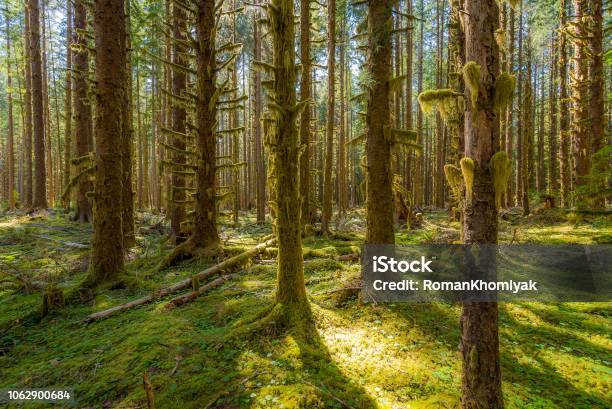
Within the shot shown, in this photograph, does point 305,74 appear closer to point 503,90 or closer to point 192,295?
point 192,295

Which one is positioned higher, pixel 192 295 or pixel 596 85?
pixel 596 85

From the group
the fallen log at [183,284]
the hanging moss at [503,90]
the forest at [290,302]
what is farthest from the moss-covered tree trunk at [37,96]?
the hanging moss at [503,90]

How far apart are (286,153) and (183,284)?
391 cm

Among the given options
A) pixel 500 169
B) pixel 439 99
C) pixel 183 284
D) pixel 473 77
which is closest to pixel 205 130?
pixel 183 284

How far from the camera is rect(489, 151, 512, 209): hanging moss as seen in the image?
2.71 metres

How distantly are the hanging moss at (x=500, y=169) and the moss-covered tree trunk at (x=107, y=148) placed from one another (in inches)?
263

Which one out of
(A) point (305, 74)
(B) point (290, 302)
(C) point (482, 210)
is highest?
(A) point (305, 74)

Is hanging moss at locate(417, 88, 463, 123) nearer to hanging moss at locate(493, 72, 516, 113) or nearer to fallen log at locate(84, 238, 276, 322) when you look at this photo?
hanging moss at locate(493, 72, 516, 113)

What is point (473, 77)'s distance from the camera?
2.79 metres

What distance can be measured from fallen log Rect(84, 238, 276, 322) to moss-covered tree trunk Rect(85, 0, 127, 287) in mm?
1201

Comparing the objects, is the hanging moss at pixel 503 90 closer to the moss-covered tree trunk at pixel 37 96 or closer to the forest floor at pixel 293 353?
the forest floor at pixel 293 353

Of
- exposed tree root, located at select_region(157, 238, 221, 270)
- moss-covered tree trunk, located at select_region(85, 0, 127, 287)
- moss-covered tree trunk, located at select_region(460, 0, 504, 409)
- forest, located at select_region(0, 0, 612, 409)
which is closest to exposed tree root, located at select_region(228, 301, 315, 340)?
forest, located at select_region(0, 0, 612, 409)

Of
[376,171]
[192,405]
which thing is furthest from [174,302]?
[376,171]

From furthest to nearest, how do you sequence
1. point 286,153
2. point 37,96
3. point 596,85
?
1. point 37,96
2. point 596,85
3. point 286,153
